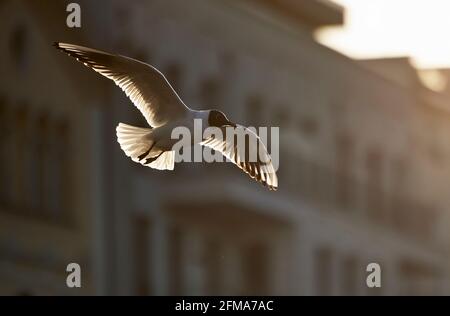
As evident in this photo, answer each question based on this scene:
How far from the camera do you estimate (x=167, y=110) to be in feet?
68.3

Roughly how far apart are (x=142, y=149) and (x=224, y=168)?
26.1 metres

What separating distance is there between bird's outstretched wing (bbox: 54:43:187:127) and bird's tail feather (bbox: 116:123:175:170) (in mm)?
172

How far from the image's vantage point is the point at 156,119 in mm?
20797

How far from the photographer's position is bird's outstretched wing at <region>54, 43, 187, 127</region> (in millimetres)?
20641

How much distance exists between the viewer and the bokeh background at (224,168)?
40688mm

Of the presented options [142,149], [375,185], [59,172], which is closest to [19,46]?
[59,172]

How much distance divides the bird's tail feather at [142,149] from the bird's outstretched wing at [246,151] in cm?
35

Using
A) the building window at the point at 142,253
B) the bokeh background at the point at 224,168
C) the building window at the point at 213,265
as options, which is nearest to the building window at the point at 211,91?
the bokeh background at the point at 224,168

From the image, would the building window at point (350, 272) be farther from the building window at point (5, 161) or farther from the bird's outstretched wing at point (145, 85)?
the bird's outstretched wing at point (145, 85)

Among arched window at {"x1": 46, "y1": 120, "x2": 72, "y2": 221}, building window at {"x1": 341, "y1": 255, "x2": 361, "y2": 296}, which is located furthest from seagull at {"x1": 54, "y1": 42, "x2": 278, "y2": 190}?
building window at {"x1": 341, "y1": 255, "x2": 361, "y2": 296}

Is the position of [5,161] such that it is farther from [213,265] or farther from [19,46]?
[213,265]

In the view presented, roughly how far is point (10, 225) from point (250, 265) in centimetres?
1197

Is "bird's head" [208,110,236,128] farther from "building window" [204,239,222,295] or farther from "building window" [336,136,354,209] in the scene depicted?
"building window" [336,136,354,209]
